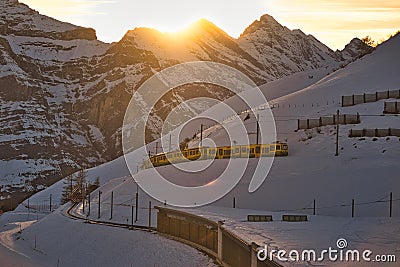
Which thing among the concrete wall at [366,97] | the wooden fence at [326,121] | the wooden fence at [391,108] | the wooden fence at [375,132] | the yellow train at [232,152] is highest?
the concrete wall at [366,97]

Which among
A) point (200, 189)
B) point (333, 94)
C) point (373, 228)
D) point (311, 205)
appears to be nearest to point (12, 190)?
point (333, 94)

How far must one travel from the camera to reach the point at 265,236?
31047 millimetres

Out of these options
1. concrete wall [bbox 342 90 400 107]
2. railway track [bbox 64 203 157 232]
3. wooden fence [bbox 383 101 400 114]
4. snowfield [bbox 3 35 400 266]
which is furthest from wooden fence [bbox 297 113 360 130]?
railway track [bbox 64 203 157 232]

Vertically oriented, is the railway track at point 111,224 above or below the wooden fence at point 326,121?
below

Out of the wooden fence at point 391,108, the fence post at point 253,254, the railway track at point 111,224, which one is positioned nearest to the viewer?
the fence post at point 253,254

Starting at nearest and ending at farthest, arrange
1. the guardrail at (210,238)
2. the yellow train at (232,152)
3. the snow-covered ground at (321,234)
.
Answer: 1. the snow-covered ground at (321,234)
2. the guardrail at (210,238)
3. the yellow train at (232,152)

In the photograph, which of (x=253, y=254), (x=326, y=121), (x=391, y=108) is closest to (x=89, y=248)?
(x=253, y=254)

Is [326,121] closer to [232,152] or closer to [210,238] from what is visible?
[232,152]

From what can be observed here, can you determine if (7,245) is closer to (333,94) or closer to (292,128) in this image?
(292,128)

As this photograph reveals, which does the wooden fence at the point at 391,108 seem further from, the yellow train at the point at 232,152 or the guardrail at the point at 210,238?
the guardrail at the point at 210,238

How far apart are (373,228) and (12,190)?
16706 cm

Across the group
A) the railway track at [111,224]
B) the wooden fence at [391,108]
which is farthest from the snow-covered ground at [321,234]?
the wooden fence at [391,108]

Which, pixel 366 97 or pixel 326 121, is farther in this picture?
pixel 366 97

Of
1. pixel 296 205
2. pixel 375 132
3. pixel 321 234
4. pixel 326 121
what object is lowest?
pixel 321 234
